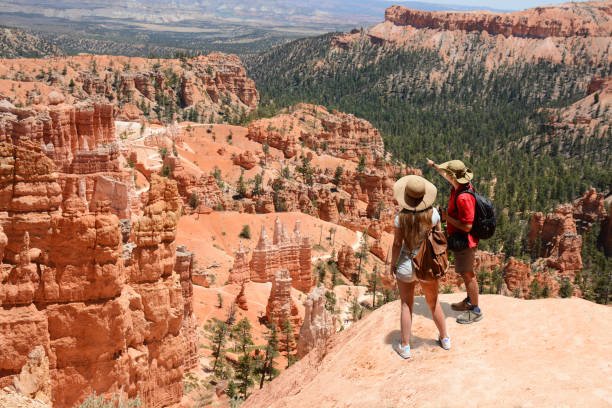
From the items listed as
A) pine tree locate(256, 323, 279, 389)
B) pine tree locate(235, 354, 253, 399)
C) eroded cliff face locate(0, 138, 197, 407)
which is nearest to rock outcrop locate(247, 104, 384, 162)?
pine tree locate(256, 323, 279, 389)

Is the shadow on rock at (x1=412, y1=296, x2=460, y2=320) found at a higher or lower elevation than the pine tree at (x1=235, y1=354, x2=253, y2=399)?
higher

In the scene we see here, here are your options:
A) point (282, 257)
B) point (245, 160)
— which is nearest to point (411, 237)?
point (282, 257)

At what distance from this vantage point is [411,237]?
27.2 feet

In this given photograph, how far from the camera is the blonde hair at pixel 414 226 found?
8.23m

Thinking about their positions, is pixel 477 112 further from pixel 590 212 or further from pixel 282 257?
pixel 282 257

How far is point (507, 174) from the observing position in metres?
102

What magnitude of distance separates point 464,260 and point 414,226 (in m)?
1.29

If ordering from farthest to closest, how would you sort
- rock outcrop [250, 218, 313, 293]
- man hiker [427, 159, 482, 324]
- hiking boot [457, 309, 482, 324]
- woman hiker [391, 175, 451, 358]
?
rock outcrop [250, 218, 313, 293], hiking boot [457, 309, 482, 324], man hiker [427, 159, 482, 324], woman hiker [391, 175, 451, 358]

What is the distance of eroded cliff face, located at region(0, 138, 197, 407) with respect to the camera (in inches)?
463

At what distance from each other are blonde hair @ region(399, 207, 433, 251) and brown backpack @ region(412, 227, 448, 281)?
0.12m

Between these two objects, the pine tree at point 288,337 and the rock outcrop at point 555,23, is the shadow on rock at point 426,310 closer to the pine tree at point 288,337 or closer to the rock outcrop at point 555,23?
the pine tree at point 288,337

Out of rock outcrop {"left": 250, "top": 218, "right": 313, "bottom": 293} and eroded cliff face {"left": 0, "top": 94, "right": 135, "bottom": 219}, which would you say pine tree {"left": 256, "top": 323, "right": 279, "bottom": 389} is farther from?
eroded cliff face {"left": 0, "top": 94, "right": 135, "bottom": 219}

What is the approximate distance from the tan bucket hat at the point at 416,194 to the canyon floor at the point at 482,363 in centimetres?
219

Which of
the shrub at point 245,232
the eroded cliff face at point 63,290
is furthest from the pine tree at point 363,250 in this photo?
the eroded cliff face at point 63,290
